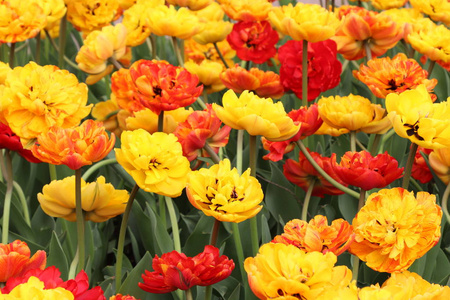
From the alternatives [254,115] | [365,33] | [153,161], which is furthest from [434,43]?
[153,161]

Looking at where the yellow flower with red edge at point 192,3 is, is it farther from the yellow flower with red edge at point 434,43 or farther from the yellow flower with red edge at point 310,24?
the yellow flower with red edge at point 434,43

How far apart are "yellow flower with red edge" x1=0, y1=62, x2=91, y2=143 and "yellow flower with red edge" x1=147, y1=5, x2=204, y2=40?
1.33ft

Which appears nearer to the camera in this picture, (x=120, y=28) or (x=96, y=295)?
(x=96, y=295)

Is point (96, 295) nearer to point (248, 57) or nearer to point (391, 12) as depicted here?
point (248, 57)

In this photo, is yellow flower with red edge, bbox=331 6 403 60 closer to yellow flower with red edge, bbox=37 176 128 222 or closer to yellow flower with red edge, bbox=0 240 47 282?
yellow flower with red edge, bbox=37 176 128 222

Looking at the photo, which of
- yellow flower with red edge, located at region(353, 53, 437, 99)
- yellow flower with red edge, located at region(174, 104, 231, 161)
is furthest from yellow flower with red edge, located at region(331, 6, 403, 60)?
yellow flower with red edge, located at region(174, 104, 231, 161)

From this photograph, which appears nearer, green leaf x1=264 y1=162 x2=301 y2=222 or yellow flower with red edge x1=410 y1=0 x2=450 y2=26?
green leaf x1=264 y1=162 x2=301 y2=222

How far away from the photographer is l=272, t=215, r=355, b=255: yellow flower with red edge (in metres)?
0.70

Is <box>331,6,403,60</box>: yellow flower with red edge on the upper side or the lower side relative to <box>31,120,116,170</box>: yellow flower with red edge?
lower

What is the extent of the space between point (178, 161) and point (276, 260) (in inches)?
9.3

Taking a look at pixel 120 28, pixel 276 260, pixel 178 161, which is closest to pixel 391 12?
pixel 120 28

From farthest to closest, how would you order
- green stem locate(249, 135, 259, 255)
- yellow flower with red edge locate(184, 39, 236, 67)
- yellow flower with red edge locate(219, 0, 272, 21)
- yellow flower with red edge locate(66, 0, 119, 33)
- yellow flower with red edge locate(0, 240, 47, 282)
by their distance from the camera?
yellow flower with red edge locate(184, 39, 236, 67), yellow flower with red edge locate(66, 0, 119, 33), yellow flower with red edge locate(219, 0, 272, 21), green stem locate(249, 135, 259, 255), yellow flower with red edge locate(0, 240, 47, 282)

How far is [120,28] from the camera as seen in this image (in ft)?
4.33

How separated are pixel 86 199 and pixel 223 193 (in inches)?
10.6
